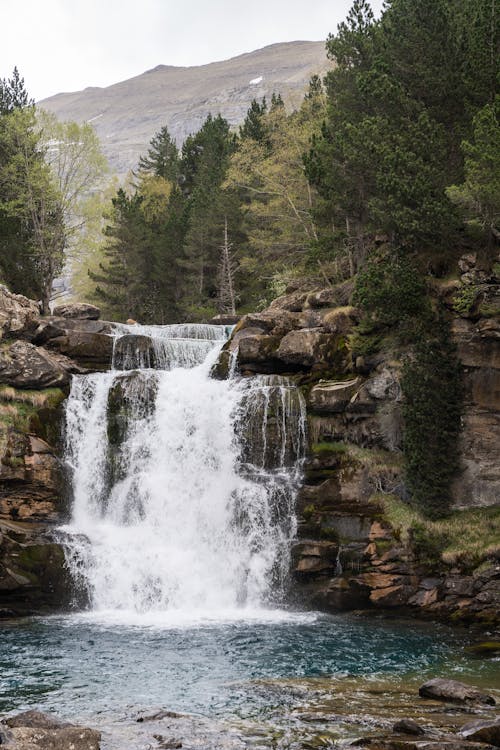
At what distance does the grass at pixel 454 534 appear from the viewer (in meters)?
23.9

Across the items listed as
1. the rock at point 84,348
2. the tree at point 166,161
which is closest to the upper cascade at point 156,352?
the rock at point 84,348

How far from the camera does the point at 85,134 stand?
51250mm

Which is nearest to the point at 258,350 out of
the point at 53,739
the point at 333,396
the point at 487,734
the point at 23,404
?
the point at 333,396

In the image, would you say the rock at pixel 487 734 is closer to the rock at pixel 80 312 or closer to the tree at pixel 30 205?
the rock at pixel 80 312

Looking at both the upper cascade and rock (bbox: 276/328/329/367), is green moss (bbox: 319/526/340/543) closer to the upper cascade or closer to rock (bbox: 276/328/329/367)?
rock (bbox: 276/328/329/367)

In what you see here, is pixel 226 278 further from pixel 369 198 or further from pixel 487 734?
pixel 487 734

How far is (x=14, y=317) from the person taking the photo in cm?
3241

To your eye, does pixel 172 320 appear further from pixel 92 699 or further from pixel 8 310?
pixel 92 699

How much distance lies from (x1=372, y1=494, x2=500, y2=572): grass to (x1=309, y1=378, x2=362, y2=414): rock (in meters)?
4.78

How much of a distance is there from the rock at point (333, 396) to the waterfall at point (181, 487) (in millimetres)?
739

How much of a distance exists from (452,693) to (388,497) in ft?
42.8

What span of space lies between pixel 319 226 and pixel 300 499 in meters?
16.7

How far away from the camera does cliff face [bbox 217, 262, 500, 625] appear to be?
23844 millimetres

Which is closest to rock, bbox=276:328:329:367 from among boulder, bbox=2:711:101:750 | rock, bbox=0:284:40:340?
rock, bbox=0:284:40:340
